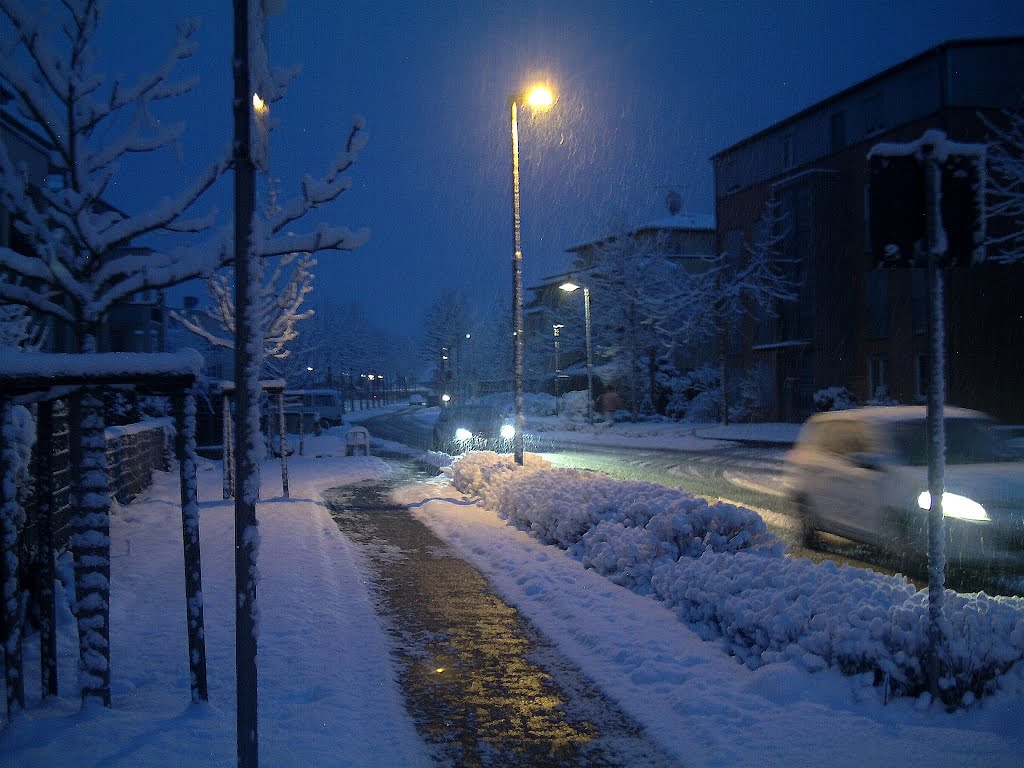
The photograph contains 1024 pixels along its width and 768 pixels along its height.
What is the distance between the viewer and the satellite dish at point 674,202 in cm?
6550

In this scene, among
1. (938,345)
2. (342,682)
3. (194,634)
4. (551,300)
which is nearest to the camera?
(194,634)

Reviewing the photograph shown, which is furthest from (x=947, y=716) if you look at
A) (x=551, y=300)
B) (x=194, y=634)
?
(x=551, y=300)

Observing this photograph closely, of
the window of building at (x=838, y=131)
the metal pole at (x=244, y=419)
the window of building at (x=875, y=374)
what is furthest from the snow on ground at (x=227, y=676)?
the window of building at (x=838, y=131)

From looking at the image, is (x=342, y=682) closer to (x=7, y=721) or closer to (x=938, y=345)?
(x=7, y=721)

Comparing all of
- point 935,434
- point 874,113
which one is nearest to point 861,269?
point 874,113

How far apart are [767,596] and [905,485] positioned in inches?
119

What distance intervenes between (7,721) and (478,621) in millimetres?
3724

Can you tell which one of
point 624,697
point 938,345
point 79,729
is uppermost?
point 938,345

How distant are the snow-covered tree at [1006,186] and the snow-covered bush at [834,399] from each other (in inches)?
293

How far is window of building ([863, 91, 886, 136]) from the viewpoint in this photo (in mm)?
33531

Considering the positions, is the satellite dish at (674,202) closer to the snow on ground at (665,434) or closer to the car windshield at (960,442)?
the snow on ground at (665,434)

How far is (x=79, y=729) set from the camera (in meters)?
4.19

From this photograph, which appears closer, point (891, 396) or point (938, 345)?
point (938, 345)

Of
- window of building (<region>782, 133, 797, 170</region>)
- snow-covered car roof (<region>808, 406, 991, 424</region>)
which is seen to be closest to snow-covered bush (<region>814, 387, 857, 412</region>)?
window of building (<region>782, 133, 797, 170</region>)
